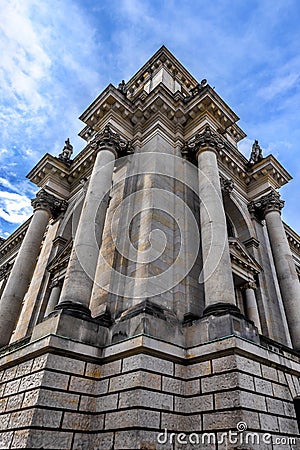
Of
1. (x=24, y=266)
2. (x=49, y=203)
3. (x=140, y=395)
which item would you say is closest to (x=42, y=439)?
(x=140, y=395)

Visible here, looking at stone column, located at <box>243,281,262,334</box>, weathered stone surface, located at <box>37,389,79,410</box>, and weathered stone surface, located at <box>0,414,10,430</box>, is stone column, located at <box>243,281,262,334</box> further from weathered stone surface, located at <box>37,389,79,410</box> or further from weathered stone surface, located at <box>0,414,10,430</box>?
weathered stone surface, located at <box>0,414,10,430</box>

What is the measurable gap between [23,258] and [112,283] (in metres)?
7.43

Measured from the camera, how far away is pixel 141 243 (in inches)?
481

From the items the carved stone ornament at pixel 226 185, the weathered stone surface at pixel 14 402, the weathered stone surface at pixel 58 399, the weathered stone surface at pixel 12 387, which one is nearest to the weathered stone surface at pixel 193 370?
the weathered stone surface at pixel 58 399

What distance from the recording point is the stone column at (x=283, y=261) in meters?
15.6

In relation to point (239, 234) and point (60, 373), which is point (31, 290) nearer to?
point (60, 373)

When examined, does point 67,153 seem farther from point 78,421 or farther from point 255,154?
point 78,421

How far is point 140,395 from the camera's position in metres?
8.09

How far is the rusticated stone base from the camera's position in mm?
7828

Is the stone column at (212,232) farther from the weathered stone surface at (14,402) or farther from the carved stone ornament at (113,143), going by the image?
the weathered stone surface at (14,402)

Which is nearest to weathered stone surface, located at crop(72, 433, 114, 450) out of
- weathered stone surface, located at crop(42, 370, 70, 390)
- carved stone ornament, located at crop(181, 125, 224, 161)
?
weathered stone surface, located at crop(42, 370, 70, 390)

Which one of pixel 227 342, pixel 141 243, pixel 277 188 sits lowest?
pixel 227 342

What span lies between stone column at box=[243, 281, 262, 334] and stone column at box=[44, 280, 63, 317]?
9.83 metres

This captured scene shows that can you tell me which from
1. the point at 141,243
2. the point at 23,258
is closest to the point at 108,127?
the point at 141,243
